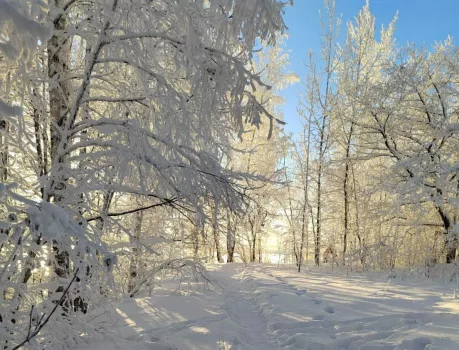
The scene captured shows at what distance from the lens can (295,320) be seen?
12.9ft

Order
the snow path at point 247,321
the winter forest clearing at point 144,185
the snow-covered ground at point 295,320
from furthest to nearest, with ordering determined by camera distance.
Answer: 1. the snow path at point 247,321
2. the snow-covered ground at point 295,320
3. the winter forest clearing at point 144,185

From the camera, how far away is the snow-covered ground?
319 centimetres

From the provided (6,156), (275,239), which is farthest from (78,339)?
(275,239)

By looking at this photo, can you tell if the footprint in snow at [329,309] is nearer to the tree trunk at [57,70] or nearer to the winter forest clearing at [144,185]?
the winter forest clearing at [144,185]

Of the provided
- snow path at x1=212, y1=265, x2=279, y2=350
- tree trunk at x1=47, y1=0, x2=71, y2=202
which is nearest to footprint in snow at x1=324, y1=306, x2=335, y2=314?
snow path at x1=212, y1=265, x2=279, y2=350

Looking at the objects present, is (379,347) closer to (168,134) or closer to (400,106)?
(168,134)

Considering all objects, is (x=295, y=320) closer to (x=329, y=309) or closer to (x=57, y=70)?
(x=329, y=309)

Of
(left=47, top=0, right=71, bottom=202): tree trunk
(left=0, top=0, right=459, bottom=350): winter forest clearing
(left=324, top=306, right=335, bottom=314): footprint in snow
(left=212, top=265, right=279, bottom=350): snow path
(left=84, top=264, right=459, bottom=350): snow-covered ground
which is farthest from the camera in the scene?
(left=324, top=306, right=335, bottom=314): footprint in snow

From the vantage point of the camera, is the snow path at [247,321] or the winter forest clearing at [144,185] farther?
the snow path at [247,321]

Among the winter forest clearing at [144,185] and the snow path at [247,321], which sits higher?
the winter forest clearing at [144,185]

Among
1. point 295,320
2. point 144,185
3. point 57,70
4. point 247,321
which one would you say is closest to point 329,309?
point 295,320

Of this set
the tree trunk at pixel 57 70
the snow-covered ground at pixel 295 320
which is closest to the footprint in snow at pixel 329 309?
the snow-covered ground at pixel 295 320

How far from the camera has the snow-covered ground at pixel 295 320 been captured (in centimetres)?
319

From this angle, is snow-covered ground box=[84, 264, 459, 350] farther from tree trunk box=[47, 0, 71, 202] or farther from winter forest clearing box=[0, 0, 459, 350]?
tree trunk box=[47, 0, 71, 202]
